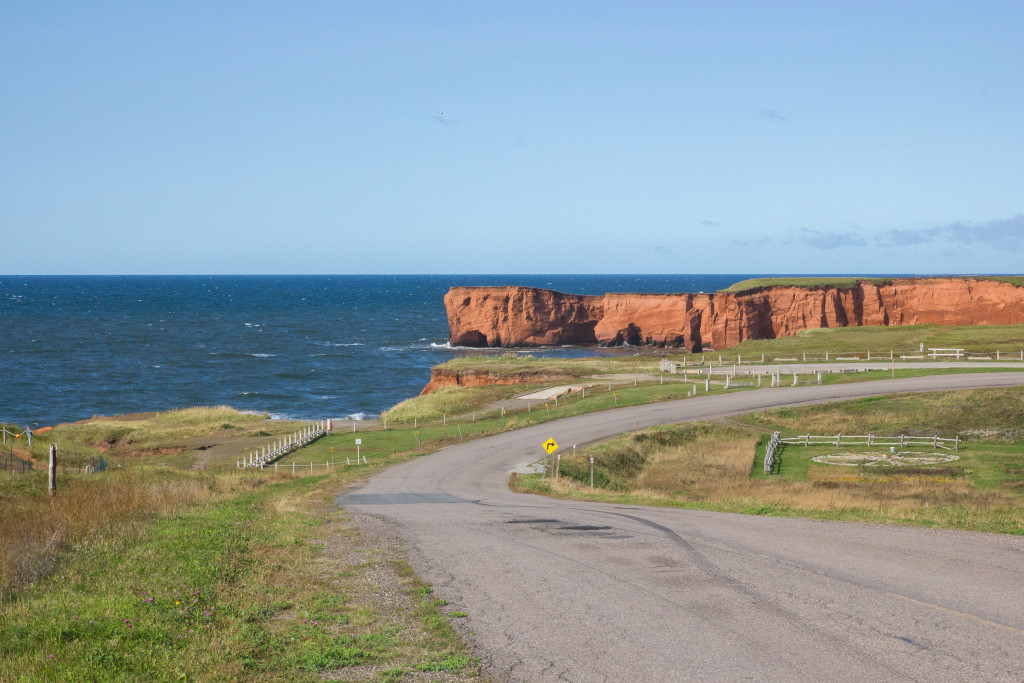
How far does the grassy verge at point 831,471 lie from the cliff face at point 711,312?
68.7 m

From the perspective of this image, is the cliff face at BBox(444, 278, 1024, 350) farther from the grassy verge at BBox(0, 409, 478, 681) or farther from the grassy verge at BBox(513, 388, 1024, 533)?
the grassy verge at BBox(0, 409, 478, 681)

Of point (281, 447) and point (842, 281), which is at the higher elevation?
point (842, 281)

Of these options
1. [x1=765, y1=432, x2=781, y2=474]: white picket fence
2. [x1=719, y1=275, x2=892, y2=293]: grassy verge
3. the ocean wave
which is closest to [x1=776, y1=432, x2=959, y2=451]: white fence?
[x1=765, y1=432, x2=781, y2=474]: white picket fence

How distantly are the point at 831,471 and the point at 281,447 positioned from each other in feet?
85.7

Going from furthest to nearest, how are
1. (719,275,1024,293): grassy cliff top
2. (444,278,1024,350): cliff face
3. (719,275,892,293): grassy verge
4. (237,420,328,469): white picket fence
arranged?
(719,275,892,293): grassy verge < (444,278,1024,350): cliff face < (719,275,1024,293): grassy cliff top < (237,420,328,469): white picket fence

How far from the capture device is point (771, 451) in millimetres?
35094

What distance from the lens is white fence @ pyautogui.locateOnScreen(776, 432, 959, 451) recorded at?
3744 cm

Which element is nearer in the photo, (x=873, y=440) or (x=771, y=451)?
(x=771, y=451)

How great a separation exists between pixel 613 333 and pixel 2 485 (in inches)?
4203

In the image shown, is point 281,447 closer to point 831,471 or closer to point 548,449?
point 548,449

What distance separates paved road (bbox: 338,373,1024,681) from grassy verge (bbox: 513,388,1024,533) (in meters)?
3.44

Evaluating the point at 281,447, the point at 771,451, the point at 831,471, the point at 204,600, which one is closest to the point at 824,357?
the point at 771,451

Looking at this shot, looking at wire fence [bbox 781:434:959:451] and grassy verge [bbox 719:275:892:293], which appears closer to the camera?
wire fence [bbox 781:434:959:451]

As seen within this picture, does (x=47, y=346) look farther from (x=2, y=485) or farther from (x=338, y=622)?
(x=338, y=622)
